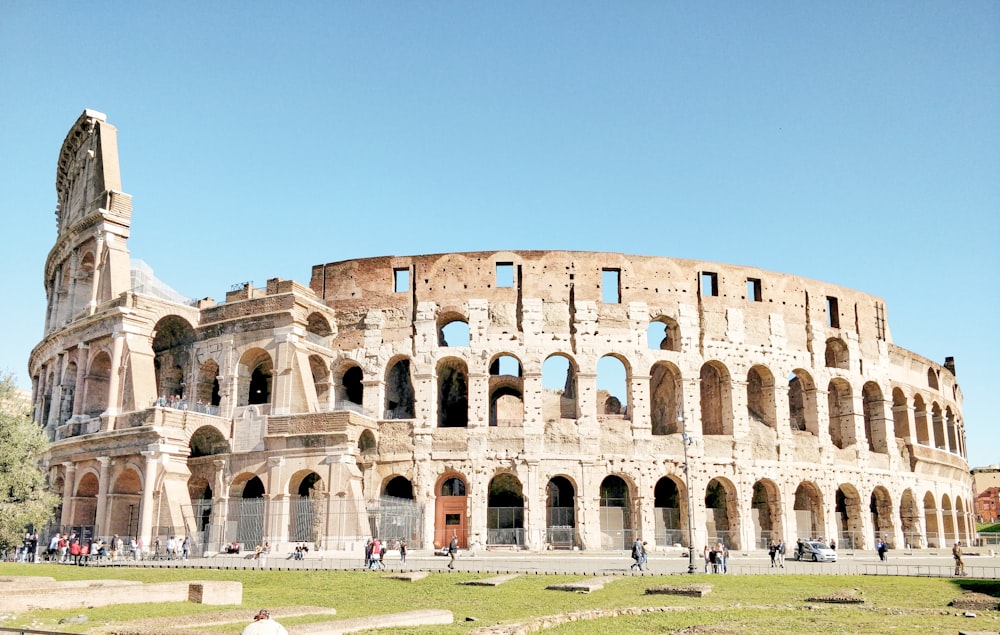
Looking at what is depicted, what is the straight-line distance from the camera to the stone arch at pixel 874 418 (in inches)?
1566

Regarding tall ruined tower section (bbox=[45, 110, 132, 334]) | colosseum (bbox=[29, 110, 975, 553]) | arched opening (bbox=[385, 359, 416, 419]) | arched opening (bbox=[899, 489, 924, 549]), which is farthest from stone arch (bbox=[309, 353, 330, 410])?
arched opening (bbox=[899, 489, 924, 549])

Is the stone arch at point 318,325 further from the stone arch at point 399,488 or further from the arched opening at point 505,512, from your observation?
the arched opening at point 505,512

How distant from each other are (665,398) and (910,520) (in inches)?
522

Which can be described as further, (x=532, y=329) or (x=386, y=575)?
(x=532, y=329)

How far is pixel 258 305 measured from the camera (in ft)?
112

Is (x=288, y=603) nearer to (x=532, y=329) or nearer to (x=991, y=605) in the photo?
(x=991, y=605)

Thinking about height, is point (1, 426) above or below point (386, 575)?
above

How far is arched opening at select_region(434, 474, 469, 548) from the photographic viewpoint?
3281cm

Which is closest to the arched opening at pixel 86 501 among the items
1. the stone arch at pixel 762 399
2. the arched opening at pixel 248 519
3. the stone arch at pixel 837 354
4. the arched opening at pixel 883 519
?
the arched opening at pixel 248 519

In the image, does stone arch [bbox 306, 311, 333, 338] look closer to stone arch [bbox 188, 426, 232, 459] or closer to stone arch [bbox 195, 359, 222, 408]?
stone arch [bbox 195, 359, 222, 408]

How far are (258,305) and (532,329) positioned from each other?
10.7 meters

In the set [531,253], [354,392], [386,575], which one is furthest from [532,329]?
[386,575]

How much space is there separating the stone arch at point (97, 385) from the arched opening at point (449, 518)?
13630 millimetres

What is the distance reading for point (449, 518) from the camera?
109 ft
